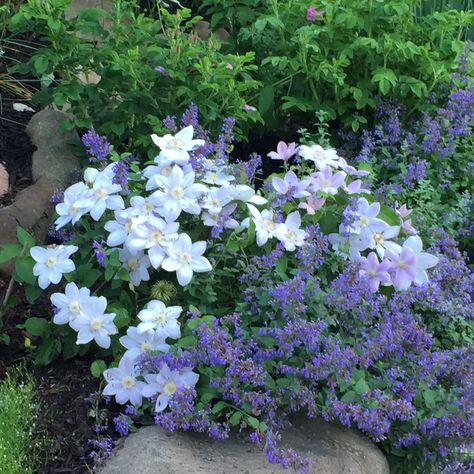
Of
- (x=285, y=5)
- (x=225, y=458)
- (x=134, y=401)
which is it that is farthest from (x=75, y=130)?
(x=225, y=458)

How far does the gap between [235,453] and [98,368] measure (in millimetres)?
547

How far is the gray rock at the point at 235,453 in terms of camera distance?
2418 mm

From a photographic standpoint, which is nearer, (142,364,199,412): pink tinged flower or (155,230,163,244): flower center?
(142,364,199,412): pink tinged flower

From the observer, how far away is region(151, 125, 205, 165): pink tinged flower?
2824 millimetres

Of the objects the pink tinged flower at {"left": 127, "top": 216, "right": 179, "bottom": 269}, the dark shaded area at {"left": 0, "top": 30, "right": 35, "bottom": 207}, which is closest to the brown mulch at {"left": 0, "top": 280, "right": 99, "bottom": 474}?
the pink tinged flower at {"left": 127, "top": 216, "right": 179, "bottom": 269}

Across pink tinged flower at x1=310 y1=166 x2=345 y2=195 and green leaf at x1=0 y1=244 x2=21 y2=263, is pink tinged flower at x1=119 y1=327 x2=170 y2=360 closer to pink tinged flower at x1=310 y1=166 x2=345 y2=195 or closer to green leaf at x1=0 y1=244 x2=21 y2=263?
green leaf at x1=0 y1=244 x2=21 y2=263

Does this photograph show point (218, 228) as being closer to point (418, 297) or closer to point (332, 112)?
point (418, 297)

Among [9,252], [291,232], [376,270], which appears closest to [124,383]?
[9,252]

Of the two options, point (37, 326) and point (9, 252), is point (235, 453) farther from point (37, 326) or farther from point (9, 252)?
point (9, 252)

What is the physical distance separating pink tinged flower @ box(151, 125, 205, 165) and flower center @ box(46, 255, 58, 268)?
500 mm

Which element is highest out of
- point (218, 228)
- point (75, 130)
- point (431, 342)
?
point (218, 228)

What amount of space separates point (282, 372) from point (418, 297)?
0.66 metres

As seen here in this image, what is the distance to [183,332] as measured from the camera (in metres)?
2.67

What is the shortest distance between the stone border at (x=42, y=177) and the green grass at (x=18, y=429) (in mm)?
787
